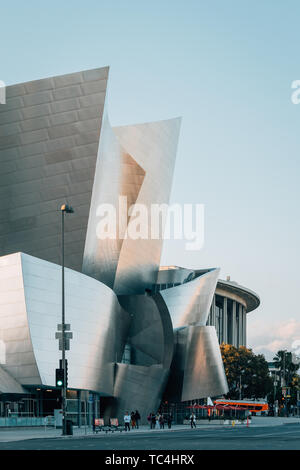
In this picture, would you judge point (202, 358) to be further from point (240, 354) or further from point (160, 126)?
point (240, 354)

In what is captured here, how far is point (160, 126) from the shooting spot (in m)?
70.9

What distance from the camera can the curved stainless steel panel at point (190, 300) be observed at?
73750 millimetres

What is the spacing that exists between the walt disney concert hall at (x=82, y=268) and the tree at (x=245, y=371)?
33.0 m

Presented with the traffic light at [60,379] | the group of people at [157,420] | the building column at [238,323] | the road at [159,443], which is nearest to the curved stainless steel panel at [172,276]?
the group of people at [157,420]

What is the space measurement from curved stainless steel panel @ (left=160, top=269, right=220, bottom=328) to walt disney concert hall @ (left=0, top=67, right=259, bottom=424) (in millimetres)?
1912

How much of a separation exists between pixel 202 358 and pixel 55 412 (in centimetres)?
2303

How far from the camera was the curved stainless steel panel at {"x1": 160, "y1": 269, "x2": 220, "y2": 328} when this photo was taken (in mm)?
73750

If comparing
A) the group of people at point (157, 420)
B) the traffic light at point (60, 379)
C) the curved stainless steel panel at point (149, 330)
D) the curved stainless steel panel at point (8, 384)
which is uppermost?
the curved stainless steel panel at point (149, 330)

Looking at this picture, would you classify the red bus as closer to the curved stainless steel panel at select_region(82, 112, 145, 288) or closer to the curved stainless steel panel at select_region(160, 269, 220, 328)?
the curved stainless steel panel at select_region(160, 269, 220, 328)

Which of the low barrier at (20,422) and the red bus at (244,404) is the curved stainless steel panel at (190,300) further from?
the low barrier at (20,422)

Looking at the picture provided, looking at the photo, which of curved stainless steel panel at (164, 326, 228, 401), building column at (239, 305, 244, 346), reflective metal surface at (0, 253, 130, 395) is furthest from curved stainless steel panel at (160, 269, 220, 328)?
building column at (239, 305, 244, 346)

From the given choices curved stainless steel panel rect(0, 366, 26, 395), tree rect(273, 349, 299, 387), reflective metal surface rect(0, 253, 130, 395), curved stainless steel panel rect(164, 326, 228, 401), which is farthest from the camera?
tree rect(273, 349, 299, 387)

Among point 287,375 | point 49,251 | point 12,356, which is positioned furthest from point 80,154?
point 287,375
